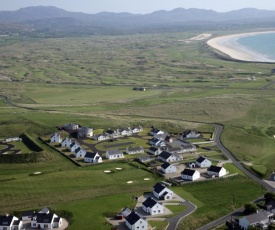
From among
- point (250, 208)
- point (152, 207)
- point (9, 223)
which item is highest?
point (9, 223)

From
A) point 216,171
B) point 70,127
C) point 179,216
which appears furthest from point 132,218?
point 70,127

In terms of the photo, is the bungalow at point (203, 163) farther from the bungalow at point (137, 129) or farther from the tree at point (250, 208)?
the bungalow at point (137, 129)

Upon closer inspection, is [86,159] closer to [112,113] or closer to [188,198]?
[188,198]

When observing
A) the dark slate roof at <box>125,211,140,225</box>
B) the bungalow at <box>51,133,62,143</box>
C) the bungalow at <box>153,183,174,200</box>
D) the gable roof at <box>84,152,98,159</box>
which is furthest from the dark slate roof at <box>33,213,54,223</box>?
the bungalow at <box>51,133,62,143</box>

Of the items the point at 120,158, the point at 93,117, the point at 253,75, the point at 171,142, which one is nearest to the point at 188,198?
the point at 120,158

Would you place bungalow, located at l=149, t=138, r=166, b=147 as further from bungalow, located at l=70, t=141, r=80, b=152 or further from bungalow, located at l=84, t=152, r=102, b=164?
bungalow, located at l=70, t=141, r=80, b=152

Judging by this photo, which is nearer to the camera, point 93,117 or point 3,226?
point 3,226

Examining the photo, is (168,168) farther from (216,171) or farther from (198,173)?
(216,171)
